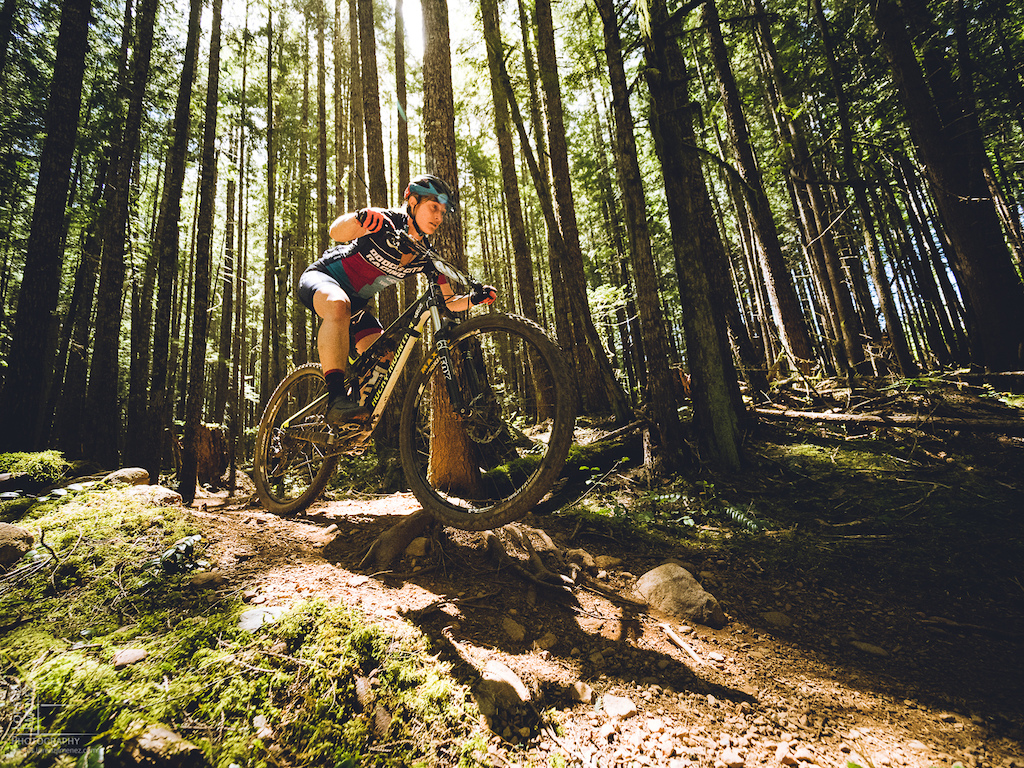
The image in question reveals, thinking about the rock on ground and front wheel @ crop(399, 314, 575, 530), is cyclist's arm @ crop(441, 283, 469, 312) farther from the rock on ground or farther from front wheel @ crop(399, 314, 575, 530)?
the rock on ground

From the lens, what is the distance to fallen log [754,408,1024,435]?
388 centimetres

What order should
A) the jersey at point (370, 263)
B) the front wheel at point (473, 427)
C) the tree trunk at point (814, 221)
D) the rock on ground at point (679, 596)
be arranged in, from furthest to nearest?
the tree trunk at point (814, 221) → the jersey at point (370, 263) → the rock on ground at point (679, 596) → the front wheel at point (473, 427)

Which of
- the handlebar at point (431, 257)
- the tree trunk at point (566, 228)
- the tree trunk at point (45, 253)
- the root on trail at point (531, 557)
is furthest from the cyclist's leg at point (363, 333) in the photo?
the tree trunk at point (45, 253)

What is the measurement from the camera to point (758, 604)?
102 inches

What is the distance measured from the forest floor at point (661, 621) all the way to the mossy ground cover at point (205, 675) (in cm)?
1

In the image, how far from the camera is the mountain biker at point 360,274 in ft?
9.47

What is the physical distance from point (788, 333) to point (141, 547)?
9.16 m

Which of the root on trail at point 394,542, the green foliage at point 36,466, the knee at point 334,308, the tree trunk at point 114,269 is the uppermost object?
the tree trunk at point 114,269

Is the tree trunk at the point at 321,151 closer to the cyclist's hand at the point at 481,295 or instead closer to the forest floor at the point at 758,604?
the cyclist's hand at the point at 481,295

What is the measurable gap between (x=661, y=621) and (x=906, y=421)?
13.3ft

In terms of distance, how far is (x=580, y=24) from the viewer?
11602mm

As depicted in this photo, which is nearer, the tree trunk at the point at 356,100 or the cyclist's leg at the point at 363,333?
the cyclist's leg at the point at 363,333

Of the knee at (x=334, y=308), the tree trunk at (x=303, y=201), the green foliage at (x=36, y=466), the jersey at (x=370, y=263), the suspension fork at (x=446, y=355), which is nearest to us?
the suspension fork at (x=446, y=355)

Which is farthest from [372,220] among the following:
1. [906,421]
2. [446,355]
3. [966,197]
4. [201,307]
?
[966,197]
